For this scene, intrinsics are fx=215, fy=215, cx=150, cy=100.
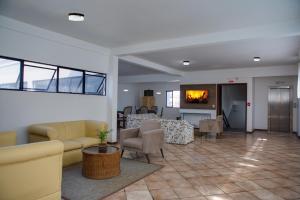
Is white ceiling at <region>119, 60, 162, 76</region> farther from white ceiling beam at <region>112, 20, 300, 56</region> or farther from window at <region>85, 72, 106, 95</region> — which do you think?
white ceiling beam at <region>112, 20, 300, 56</region>

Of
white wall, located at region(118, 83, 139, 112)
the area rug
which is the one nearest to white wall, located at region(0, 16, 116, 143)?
the area rug

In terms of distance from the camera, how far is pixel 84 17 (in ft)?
13.3

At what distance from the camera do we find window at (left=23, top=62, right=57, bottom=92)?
4617mm

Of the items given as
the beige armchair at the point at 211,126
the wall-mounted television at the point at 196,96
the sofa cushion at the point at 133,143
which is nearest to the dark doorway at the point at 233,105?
the wall-mounted television at the point at 196,96

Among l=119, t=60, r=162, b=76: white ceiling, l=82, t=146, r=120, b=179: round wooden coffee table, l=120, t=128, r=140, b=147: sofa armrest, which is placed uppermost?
l=119, t=60, r=162, b=76: white ceiling

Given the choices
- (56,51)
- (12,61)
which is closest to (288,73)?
(56,51)

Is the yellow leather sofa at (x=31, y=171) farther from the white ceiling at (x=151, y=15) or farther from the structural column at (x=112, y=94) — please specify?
the structural column at (x=112, y=94)

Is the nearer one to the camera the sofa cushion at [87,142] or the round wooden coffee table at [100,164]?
the round wooden coffee table at [100,164]

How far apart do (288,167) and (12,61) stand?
20.1ft

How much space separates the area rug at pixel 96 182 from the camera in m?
3.07

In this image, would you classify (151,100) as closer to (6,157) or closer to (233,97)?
(233,97)

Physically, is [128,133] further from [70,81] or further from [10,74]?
[10,74]

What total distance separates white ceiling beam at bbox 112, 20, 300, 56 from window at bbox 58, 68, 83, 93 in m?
1.41

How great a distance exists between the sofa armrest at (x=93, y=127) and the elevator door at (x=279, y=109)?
8084 millimetres
